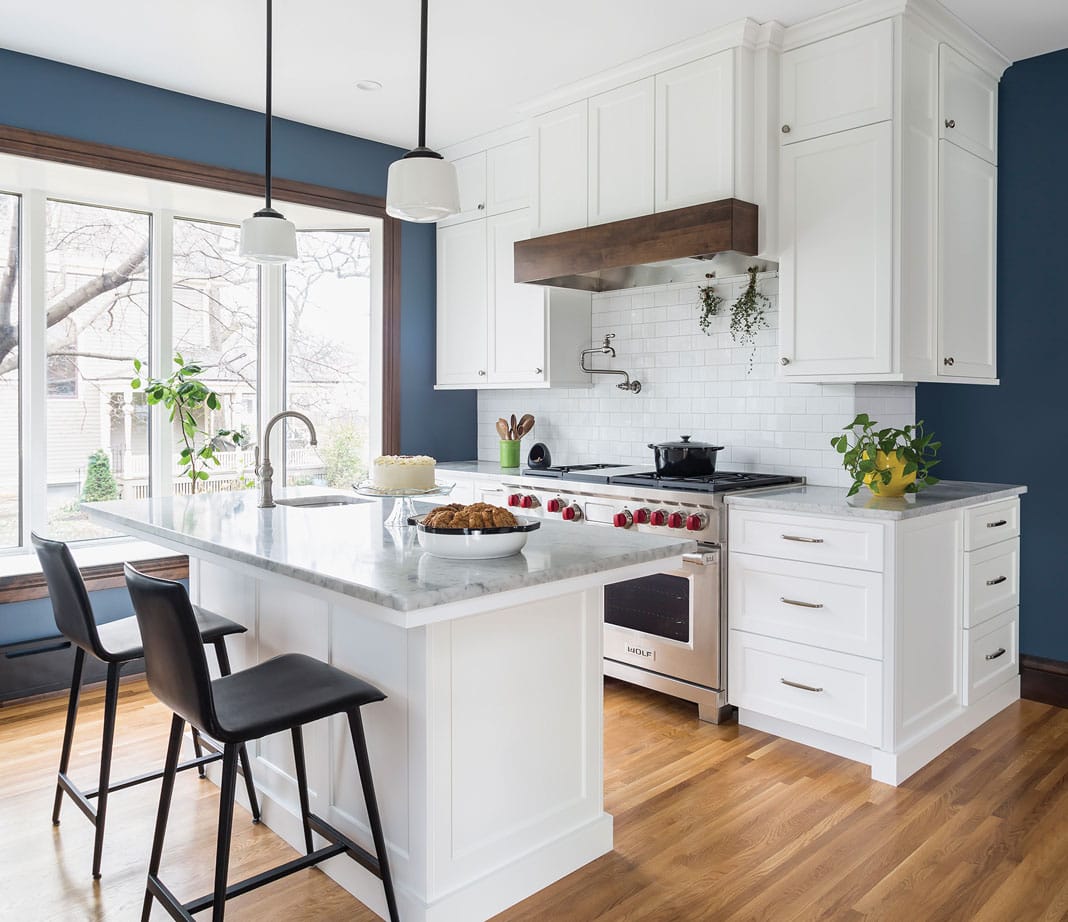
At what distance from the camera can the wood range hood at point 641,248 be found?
11.4ft

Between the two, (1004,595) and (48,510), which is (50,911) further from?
(1004,595)

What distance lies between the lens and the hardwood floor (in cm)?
226

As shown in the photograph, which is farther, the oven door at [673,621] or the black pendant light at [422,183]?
the oven door at [673,621]

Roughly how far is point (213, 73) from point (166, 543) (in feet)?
7.95

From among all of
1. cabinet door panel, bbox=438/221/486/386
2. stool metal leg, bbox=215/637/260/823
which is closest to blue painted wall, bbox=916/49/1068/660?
cabinet door panel, bbox=438/221/486/386

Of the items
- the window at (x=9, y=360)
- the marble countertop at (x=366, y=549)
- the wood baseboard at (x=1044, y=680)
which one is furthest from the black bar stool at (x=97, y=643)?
the wood baseboard at (x=1044, y=680)

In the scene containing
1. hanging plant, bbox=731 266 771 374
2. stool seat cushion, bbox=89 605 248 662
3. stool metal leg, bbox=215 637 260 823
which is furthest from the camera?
hanging plant, bbox=731 266 771 374

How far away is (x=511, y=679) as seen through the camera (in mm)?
2229

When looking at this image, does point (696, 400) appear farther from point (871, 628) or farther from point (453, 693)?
point (453, 693)

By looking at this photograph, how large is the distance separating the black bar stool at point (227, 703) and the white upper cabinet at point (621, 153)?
256 cm

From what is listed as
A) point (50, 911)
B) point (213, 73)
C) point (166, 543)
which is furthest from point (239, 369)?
point (50, 911)

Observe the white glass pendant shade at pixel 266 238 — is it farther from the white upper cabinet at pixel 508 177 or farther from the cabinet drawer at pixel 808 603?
the cabinet drawer at pixel 808 603

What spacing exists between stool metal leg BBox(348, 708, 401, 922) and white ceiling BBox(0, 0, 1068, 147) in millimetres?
2648

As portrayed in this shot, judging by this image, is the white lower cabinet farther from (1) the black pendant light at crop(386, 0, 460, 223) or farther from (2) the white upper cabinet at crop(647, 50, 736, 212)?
(1) the black pendant light at crop(386, 0, 460, 223)
